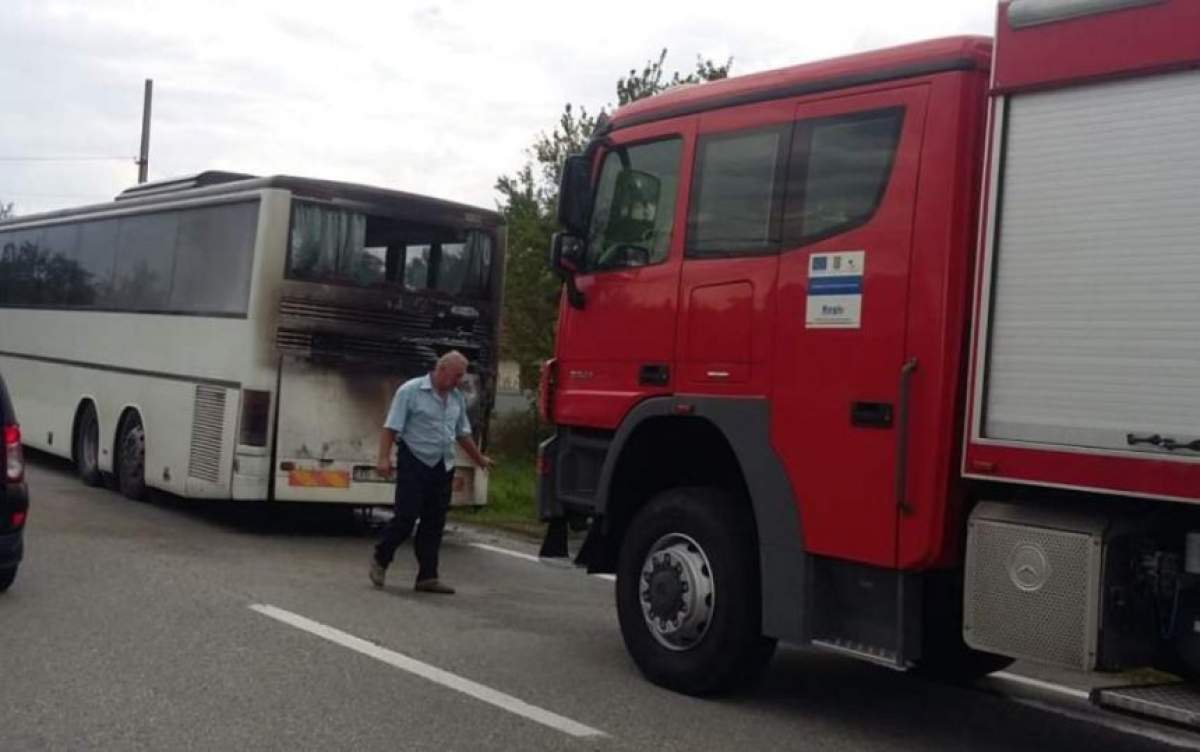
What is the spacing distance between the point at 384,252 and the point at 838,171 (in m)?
7.14

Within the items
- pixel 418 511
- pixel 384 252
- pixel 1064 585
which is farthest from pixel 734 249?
pixel 384 252

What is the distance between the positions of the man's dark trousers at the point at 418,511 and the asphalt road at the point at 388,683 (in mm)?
289

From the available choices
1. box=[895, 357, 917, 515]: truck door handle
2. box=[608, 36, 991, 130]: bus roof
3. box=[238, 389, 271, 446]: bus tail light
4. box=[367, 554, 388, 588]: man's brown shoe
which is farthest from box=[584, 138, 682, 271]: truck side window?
box=[238, 389, 271, 446]: bus tail light

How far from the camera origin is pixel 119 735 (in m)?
6.01

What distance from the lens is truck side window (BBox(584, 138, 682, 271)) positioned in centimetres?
750

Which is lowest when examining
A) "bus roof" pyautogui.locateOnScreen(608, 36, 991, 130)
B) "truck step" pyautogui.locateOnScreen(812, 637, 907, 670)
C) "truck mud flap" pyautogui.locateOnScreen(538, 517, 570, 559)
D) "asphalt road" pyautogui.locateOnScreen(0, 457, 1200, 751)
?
"asphalt road" pyautogui.locateOnScreen(0, 457, 1200, 751)

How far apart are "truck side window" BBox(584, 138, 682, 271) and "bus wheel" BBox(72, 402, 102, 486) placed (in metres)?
9.39

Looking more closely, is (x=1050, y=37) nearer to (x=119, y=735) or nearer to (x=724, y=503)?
(x=724, y=503)

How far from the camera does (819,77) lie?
6742 mm

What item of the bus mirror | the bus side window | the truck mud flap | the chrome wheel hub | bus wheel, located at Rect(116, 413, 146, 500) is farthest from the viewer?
bus wheel, located at Rect(116, 413, 146, 500)

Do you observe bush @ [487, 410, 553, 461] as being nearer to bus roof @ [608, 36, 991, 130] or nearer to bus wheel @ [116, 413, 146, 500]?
bus wheel @ [116, 413, 146, 500]

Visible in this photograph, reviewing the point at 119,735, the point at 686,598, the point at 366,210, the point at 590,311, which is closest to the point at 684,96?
the point at 590,311

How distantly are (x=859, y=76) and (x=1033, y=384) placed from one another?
169 cm

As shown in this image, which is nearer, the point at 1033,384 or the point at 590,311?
the point at 1033,384
